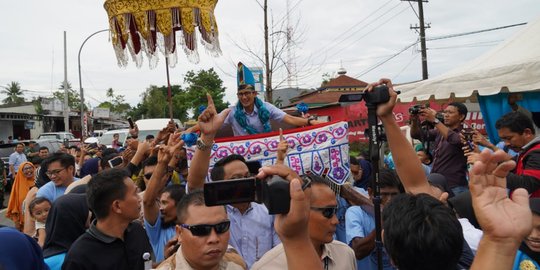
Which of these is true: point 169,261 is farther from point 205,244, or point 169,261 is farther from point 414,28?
point 414,28

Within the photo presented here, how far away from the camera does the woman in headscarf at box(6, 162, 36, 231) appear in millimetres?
6805

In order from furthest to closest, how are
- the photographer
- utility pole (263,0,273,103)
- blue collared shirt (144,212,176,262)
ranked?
utility pole (263,0,273,103), the photographer, blue collared shirt (144,212,176,262)

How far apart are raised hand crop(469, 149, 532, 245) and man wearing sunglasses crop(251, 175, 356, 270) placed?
1.04 metres

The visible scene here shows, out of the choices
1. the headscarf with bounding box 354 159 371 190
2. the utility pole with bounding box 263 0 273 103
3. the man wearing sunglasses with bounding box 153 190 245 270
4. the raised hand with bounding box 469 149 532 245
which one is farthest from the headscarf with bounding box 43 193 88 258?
the utility pole with bounding box 263 0 273 103

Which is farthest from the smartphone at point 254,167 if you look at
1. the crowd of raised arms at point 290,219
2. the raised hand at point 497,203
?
the raised hand at point 497,203

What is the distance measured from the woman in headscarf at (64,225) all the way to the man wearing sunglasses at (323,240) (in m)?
1.67

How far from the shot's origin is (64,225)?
10.5 ft

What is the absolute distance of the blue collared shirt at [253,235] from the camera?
120 inches

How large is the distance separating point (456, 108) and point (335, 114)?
1601cm

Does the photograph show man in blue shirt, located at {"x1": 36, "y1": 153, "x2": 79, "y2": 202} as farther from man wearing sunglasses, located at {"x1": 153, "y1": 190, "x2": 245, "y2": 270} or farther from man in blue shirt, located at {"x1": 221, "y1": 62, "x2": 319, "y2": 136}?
man wearing sunglasses, located at {"x1": 153, "y1": 190, "x2": 245, "y2": 270}

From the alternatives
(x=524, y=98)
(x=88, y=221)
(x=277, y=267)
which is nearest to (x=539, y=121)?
(x=524, y=98)

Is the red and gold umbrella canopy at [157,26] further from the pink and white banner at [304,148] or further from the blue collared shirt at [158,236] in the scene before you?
the blue collared shirt at [158,236]

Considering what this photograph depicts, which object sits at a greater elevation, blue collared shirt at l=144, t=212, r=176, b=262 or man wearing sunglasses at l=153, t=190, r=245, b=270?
man wearing sunglasses at l=153, t=190, r=245, b=270

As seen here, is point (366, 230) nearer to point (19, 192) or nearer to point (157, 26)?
point (157, 26)
